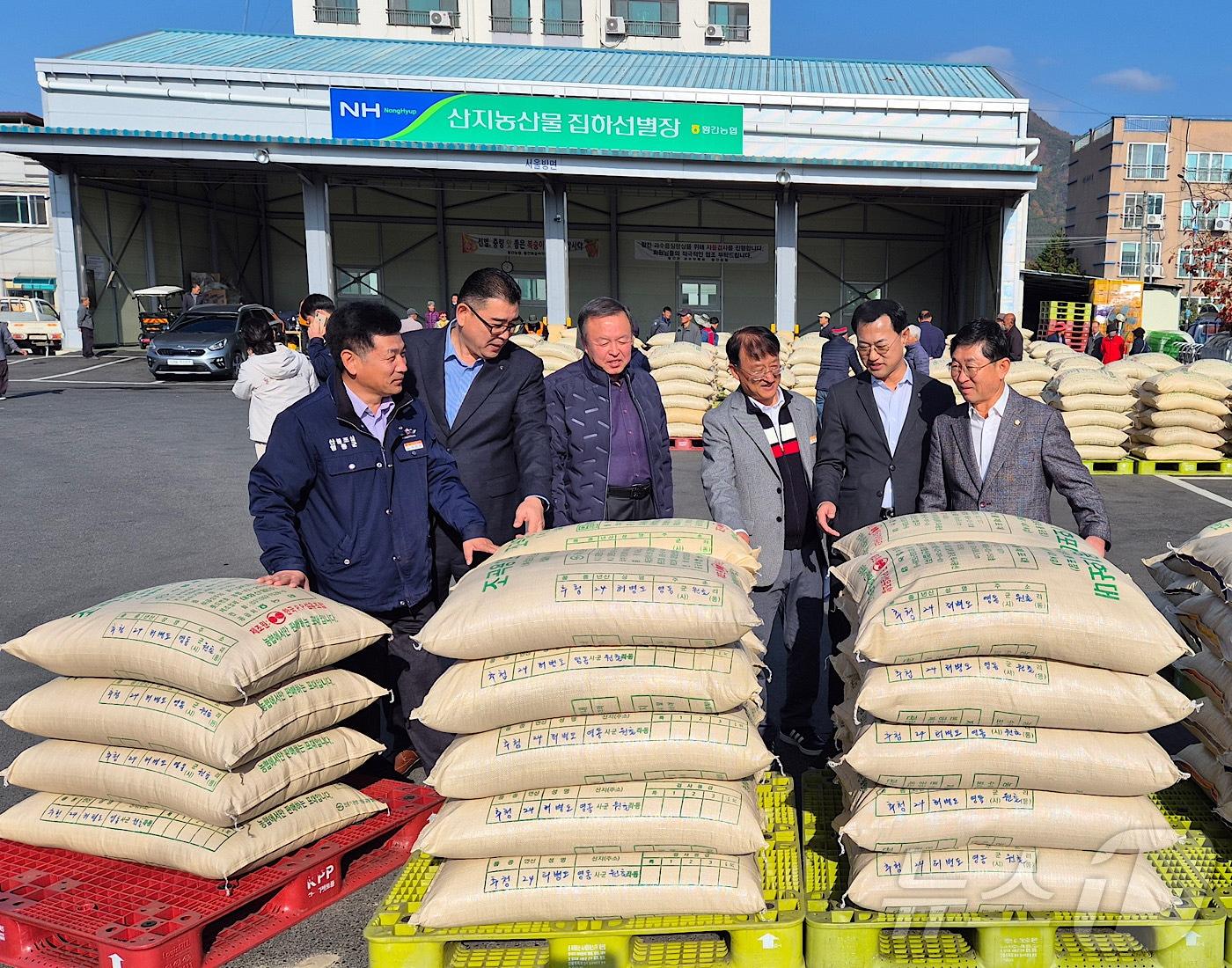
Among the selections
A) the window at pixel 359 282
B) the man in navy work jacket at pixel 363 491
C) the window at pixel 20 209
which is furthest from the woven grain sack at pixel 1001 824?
the window at pixel 20 209

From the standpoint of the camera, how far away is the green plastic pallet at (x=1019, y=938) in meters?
2.58

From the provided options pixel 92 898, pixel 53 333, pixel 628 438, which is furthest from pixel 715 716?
pixel 53 333

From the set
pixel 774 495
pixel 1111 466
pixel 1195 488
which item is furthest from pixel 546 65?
pixel 774 495

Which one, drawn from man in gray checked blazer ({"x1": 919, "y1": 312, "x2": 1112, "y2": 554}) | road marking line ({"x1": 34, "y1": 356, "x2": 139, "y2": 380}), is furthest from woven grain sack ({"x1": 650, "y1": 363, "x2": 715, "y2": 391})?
road marking line ({"x1": 34, "y1": 356, "x2": 139, "y2": 380})

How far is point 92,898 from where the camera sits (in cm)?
284

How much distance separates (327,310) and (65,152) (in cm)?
1895

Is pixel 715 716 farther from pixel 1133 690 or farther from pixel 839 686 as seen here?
pixel 839 686

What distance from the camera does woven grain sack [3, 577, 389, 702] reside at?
9.46ft

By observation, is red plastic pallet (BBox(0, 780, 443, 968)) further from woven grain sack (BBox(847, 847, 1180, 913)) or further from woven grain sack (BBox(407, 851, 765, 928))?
woven grain sack (BBox(847, 847, 1180, 913))

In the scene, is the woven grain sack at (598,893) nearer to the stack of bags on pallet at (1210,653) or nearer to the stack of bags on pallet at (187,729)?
the stack of bags on pallet at (187,729)

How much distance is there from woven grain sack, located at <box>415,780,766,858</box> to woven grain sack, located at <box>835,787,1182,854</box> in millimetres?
328

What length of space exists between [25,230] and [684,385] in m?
35.6

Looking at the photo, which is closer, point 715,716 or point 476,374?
point 715,716

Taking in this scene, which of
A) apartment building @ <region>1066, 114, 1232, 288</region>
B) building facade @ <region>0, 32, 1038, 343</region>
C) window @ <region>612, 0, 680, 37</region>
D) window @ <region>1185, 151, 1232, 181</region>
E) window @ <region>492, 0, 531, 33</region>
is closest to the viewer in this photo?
building facade @ <region>0, 32, 1038, 343</region>
